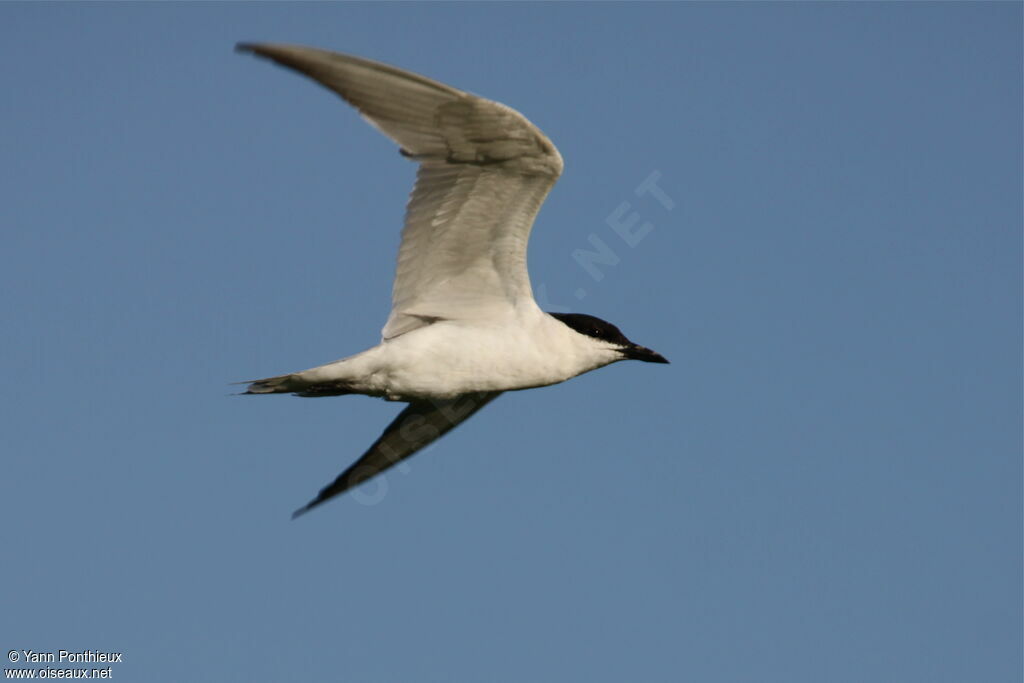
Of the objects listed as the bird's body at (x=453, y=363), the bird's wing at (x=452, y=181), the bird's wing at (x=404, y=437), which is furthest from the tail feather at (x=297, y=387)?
the bird's wing at (x=404, y=437)

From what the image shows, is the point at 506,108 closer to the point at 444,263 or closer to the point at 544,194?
the point at 544,194

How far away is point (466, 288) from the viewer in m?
8.55

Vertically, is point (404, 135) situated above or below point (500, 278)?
above

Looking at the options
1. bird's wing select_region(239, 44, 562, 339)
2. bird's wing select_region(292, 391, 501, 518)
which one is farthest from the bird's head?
bird's wing select_region(292, 391, 501, 518)

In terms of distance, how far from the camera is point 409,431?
381 inches

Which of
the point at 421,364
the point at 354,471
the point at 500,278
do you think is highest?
the point at 500,278

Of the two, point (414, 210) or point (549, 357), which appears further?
point (549, 357)

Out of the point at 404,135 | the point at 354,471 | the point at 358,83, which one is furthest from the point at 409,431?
the point at 358,83

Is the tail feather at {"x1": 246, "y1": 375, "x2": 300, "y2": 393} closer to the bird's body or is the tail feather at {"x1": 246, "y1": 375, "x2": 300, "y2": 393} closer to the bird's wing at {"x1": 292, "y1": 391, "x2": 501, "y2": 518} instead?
the bird's body

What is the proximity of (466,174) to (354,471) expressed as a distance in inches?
121

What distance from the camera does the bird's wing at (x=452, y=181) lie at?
21.7 feet

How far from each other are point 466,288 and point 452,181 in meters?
1.07

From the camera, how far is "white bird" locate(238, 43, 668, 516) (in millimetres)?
7266

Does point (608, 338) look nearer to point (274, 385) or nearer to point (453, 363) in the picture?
point (453, 363)
